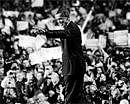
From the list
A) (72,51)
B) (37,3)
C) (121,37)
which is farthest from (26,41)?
(72,51)

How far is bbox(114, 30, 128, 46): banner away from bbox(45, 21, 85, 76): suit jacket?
14.5 ft

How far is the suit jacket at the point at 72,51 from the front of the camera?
8016 millimetres

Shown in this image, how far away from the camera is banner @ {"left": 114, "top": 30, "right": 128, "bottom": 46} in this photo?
41.2ft

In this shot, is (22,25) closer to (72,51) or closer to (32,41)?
(32,41)

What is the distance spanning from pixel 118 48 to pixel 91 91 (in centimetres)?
252

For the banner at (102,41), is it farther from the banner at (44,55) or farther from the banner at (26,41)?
the banner at (26,41)

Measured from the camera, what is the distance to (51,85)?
10.4 metres

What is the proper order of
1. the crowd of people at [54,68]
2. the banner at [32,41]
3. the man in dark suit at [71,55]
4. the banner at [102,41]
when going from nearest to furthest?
the man in dark suit at [71,55]
the crowd of people at [54,68]
the banner at [32,41]
the banner at [102,41]

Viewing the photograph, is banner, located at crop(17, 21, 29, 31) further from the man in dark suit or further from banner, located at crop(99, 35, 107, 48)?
the man in dark suit

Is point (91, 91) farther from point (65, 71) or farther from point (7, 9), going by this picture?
point (7, 9)

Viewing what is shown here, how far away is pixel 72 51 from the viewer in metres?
8.20

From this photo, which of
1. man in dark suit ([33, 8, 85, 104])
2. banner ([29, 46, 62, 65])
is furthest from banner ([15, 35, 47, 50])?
man in dark suit ([33, 8, 85, 104])

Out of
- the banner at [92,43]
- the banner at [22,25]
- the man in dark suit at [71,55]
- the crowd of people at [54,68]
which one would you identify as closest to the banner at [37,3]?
the crowd of people at [54,68]

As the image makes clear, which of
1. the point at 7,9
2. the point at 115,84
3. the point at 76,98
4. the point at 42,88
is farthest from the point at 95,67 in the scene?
the point at 7,9
